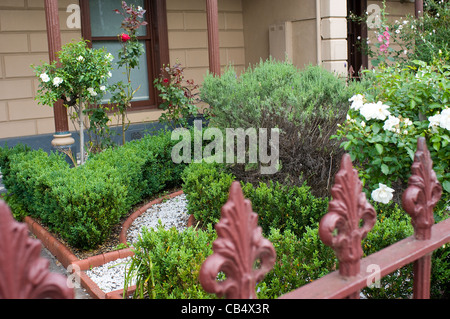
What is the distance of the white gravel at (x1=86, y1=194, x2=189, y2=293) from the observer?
3964mm

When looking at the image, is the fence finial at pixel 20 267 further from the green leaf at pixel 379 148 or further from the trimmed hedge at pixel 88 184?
the trimmed hedge at pixel 88 184

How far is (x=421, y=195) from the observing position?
1.62 metres

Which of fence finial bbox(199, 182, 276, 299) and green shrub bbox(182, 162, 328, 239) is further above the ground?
fence finial bbox(199, 182, 276, 299)

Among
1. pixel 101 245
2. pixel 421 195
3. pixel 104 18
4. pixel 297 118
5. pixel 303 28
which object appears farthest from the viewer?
pixel 303 28

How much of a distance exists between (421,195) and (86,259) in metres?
3.33

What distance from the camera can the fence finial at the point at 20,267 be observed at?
967mm

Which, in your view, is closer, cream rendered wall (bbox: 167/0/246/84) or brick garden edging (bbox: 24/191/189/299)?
brick garden edging (bbox: 24/191/189/299)

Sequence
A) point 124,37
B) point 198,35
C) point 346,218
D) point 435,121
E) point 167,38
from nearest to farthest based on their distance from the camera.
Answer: point 346,218 → point 435,121 → point 124,37 → point 167,38 → point 198,35

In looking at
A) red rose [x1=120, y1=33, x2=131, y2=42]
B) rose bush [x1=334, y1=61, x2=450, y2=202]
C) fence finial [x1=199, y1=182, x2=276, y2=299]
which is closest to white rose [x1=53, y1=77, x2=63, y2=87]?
red rose [x1=120, y1=33, x2=131, y2=42]

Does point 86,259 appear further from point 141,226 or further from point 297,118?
point 297,118

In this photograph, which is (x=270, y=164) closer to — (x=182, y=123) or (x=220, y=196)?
(x=220, y=196)

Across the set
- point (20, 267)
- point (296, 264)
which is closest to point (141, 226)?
point (296, 264)

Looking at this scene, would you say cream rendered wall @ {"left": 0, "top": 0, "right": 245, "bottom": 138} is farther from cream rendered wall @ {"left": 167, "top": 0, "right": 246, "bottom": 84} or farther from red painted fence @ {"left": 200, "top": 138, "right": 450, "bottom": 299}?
red painted fence @ {"left": 200, "top": 138, "right": 450, "bottom": 299}

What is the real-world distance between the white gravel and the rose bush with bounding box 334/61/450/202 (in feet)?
5.34
